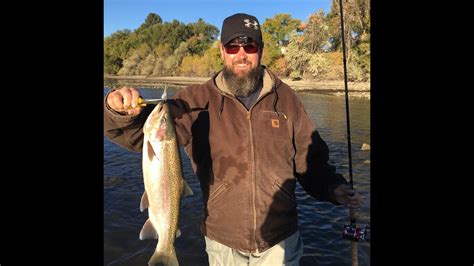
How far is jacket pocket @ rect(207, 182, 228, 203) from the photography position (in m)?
3.63

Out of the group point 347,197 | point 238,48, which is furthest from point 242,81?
point 347,197

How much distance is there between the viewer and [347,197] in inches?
149

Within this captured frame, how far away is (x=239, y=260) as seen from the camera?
3.68 metres

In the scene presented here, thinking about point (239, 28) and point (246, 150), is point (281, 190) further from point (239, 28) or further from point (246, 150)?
point (239, 28)

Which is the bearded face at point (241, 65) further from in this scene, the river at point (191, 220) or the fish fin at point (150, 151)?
the river at point (191, 220)

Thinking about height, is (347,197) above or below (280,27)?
below

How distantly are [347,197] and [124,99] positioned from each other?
7.42ft

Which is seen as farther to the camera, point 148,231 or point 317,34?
point 317,34

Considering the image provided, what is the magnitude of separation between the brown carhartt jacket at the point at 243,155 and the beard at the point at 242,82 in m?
0.07

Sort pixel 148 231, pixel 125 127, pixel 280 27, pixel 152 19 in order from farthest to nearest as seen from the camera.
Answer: pixel 152 19
pixel 280 27
pixel 148 231
pixel 125 127

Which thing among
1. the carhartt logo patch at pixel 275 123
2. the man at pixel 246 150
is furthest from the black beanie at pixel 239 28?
the carhartt logo patch at pixel 275 123

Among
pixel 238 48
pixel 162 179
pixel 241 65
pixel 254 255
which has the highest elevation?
pixel 238 48
